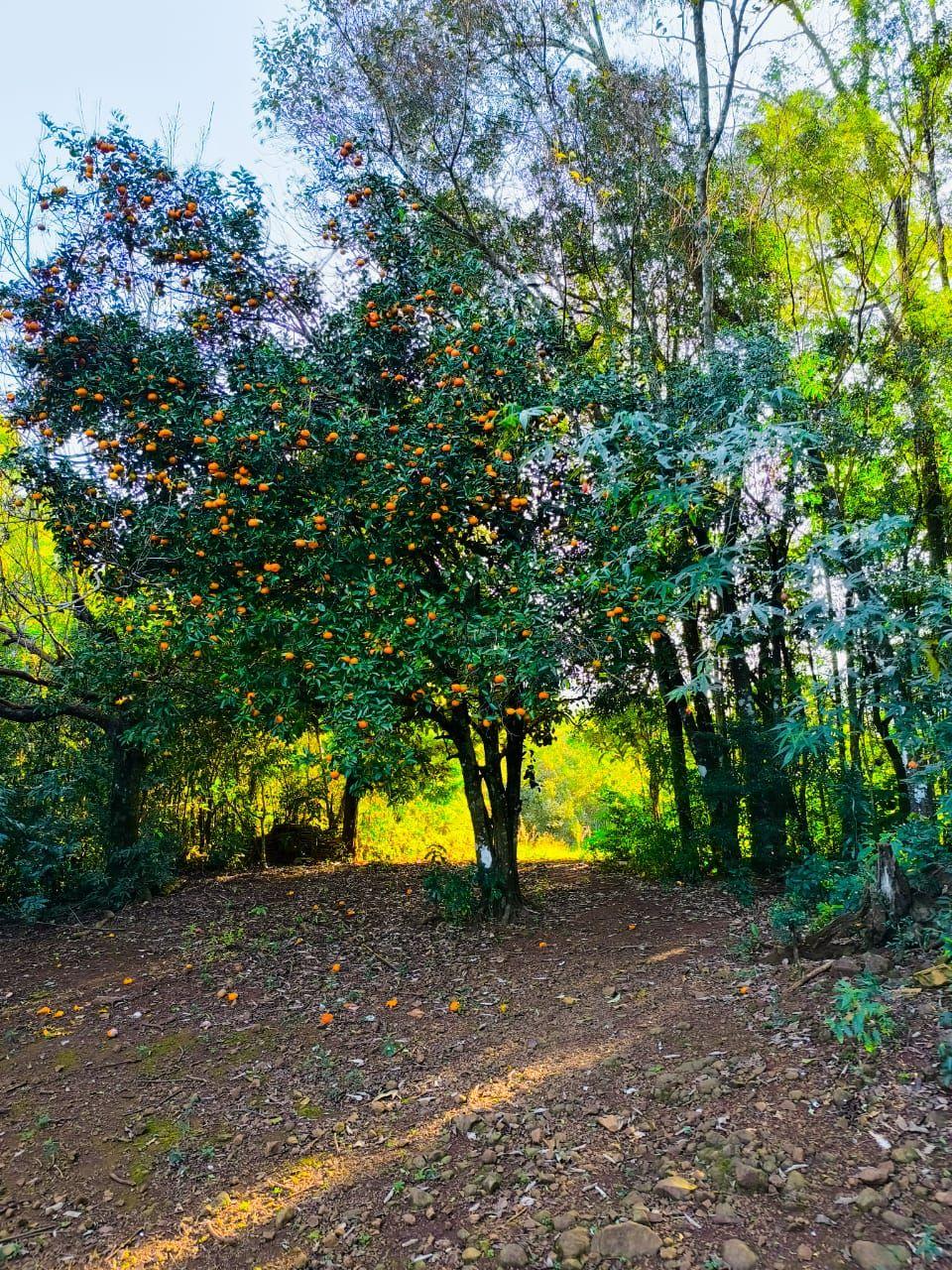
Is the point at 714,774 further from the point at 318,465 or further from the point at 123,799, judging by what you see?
the point at 123,799

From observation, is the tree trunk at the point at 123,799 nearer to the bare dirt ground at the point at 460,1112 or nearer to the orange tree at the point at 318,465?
the bare dirt ground at the point at 460,1112

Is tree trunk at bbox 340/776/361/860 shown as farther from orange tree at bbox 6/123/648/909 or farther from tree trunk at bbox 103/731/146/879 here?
orange tree at bbox 6/123/648/909

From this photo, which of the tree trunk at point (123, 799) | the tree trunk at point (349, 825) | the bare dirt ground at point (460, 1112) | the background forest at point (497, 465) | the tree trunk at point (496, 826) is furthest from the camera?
the tree trunk at point (349, 825)

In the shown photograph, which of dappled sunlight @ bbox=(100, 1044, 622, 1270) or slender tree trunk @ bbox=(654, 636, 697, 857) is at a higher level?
slender tree trunk @ bbox=(654, 636, 697, 857)

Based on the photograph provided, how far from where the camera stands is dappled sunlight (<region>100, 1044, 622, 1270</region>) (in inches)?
90.6

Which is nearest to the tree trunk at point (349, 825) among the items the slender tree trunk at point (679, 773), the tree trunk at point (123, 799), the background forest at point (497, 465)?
the background forest at point (497, 465)

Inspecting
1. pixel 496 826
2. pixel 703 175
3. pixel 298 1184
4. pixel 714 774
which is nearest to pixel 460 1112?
pixel 298 1184

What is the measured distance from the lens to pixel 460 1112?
2865 mm

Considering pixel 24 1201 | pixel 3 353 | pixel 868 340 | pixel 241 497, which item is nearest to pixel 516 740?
pixel 241 497

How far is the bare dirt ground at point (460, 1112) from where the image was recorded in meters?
2.05

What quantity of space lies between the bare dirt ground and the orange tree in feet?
4.60

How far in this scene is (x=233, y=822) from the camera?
298 inches

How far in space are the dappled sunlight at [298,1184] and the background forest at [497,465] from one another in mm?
1515

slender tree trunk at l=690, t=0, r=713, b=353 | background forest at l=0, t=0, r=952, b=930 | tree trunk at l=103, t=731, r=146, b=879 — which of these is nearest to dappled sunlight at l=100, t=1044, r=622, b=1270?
background forest at l=0, t=0, r=952, b=930
